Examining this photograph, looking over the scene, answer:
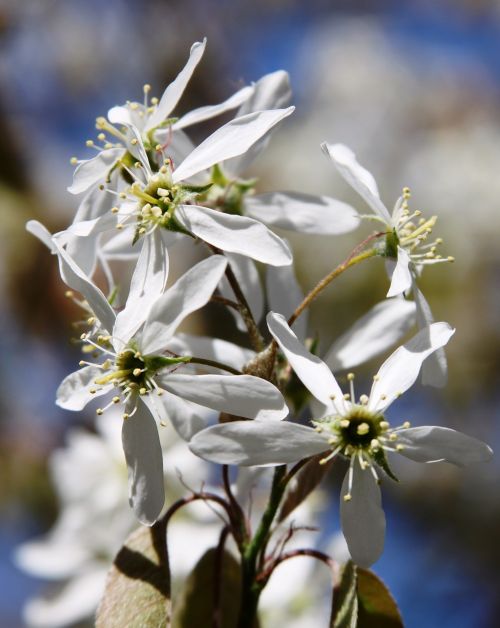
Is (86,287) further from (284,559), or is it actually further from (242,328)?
(284,559)

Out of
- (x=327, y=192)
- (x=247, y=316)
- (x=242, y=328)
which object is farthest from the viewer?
(x=327, y=192)

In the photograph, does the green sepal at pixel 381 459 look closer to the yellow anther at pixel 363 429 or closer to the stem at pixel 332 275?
the yellow anther at pixel 363 429

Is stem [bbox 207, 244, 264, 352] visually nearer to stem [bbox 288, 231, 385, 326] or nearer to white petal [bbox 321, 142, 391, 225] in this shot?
stem [bbox 288, 231, 385, 326]

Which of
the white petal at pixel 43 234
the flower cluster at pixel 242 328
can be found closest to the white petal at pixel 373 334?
the flower cluster at pixel 242 328

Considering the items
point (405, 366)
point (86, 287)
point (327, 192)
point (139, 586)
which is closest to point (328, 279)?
point (405, 366)

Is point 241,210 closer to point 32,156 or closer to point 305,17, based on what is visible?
point 32,156

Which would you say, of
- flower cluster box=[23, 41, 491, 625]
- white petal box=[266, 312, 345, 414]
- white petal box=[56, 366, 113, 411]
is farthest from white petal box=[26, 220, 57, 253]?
white petal box=[266, 312, 345, 414]

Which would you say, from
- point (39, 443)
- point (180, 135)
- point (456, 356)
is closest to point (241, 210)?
point (180, 135)
